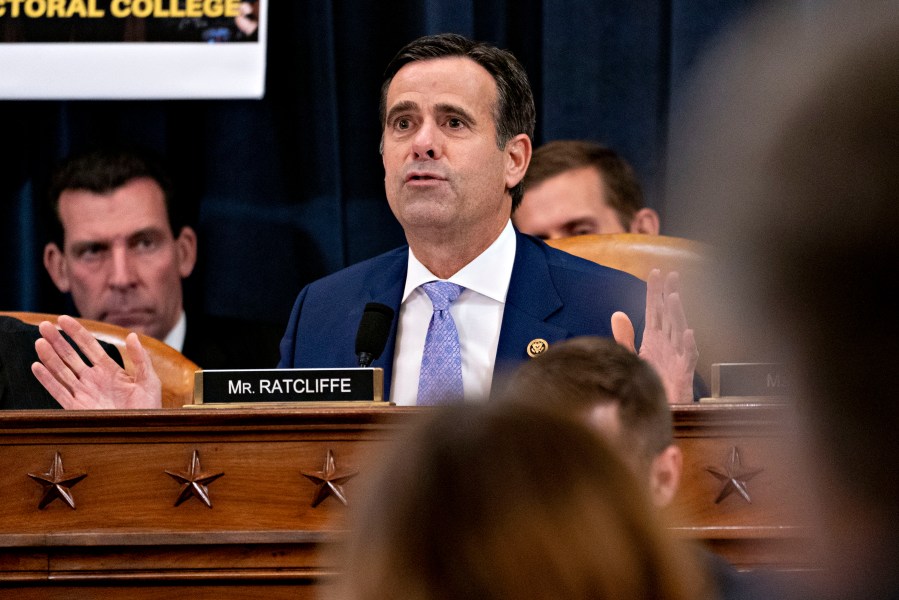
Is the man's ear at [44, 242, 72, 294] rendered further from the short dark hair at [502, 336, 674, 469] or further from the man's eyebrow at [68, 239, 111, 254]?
the short dark hair at [502, 336, 674, 469]

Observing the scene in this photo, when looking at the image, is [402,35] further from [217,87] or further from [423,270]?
[423,270]

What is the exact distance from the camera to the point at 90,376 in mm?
2104

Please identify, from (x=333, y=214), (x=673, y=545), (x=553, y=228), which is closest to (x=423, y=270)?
(x=553, y=228)

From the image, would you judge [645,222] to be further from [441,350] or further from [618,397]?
[618,397]

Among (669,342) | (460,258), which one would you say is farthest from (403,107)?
(669,342)

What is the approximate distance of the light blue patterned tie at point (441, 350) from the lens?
84.7 inches

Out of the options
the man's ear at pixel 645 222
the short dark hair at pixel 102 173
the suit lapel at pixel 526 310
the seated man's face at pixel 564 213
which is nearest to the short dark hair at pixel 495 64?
the suit lapel at pixel 526 310

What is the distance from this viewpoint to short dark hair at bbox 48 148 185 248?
3.43 m

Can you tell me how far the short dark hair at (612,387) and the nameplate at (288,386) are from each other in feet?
1.90

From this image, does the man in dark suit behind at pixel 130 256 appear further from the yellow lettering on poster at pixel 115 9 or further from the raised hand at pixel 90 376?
the raised hand at pixel 90 376

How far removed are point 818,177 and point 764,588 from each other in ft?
0.96

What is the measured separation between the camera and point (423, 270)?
8.03ft

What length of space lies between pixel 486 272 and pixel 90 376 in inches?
30.6

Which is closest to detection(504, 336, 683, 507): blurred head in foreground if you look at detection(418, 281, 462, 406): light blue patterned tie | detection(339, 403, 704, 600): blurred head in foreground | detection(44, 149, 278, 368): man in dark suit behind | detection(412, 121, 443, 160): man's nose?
detection(339, 403, 704, 600): blurred head in foreground
